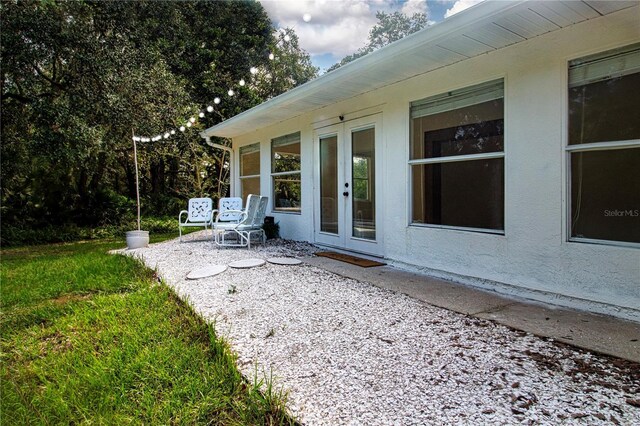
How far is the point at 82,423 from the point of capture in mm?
1818

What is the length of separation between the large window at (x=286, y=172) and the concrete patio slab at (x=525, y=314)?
3.17 m

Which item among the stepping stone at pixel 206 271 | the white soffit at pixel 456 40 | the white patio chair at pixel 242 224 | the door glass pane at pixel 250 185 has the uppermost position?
the white soffit at pixel 456 40

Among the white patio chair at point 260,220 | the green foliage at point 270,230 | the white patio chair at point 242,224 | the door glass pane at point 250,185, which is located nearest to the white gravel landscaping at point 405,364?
the white patio chair at point 242,224

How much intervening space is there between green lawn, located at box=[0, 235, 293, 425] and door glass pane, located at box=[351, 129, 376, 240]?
114 inches

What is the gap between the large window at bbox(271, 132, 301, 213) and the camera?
23.3 feet

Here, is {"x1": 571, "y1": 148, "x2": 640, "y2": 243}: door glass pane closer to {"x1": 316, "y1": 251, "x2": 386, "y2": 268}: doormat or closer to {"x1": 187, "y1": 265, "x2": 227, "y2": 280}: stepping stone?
{"x1": 316, "y1": 251, "x2": 386, "y2": 268}: doormat

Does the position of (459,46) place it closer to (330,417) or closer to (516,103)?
(516,103)

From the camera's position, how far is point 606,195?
10.2 ft

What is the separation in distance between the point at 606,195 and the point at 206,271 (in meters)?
4.19

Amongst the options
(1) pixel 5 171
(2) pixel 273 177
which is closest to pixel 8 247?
→ (1) pixel 5 171

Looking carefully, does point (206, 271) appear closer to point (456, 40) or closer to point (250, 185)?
point (456, 40)

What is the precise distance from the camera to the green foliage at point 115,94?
720 centimetres

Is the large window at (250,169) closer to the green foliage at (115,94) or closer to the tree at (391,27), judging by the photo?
the green foliage at (115,94)

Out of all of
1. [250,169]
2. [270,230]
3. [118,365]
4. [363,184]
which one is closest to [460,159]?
[363,184]
